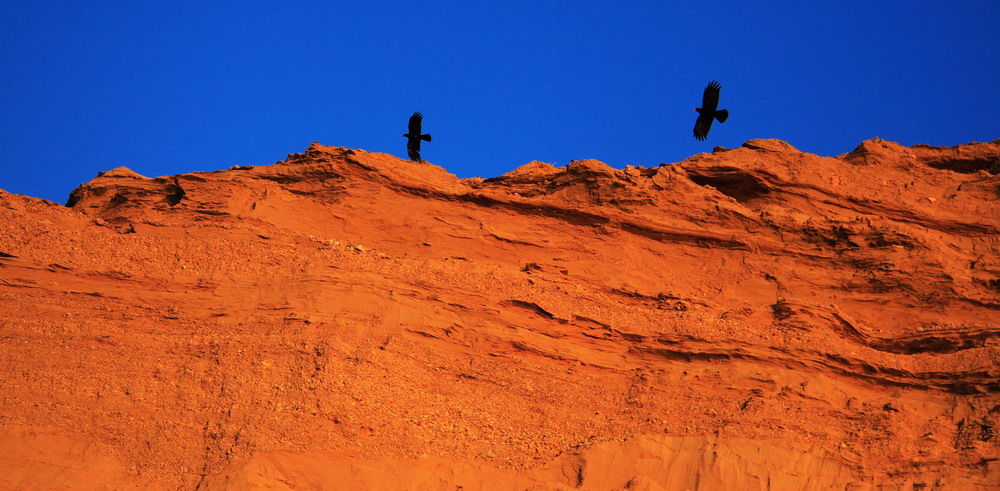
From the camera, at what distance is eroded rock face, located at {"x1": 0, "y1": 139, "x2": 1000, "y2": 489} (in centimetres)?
1711

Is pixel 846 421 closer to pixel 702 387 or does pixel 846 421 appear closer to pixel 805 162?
pixel 702 387

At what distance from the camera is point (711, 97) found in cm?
2211

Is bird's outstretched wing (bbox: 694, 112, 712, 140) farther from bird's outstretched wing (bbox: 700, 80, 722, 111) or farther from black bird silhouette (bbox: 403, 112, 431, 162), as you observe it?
black bird silhouette (bbox: 403, 112, 431, 162)

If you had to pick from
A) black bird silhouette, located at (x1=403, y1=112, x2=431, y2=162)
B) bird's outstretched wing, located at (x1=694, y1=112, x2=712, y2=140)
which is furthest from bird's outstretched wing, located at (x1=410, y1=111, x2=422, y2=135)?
bird's outstretched wing, located at (x1=694, y1=112, x2=712, y2=140)

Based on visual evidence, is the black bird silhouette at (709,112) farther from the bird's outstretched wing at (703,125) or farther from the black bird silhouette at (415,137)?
the black bird silhouette at (415,137)

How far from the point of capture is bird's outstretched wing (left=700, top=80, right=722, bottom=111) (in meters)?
22.1

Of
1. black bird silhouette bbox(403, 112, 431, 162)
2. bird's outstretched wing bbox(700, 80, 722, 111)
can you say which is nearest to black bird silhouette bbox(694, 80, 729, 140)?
bird's outstretched wing bbox(700, 80, 722, 111)

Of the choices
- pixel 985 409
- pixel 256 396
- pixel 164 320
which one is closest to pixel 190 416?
pixel 256 396

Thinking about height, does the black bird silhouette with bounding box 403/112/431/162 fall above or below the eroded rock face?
above

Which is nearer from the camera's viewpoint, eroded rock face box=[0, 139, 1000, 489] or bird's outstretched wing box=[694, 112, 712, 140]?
eroded rock face box=[0, 139, 1000, 489]

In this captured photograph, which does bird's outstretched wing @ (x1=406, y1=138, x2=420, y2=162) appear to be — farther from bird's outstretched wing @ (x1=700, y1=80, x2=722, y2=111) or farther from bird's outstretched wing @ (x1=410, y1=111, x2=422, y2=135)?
bird's outstretched wing @ (x1=700, y1=80, x2=722, y2=111)

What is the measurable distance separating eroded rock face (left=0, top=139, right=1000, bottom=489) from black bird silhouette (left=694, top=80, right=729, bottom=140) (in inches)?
69.4

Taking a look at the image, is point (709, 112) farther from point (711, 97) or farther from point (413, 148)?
point (413, 148)

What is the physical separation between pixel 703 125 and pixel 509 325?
573cm
